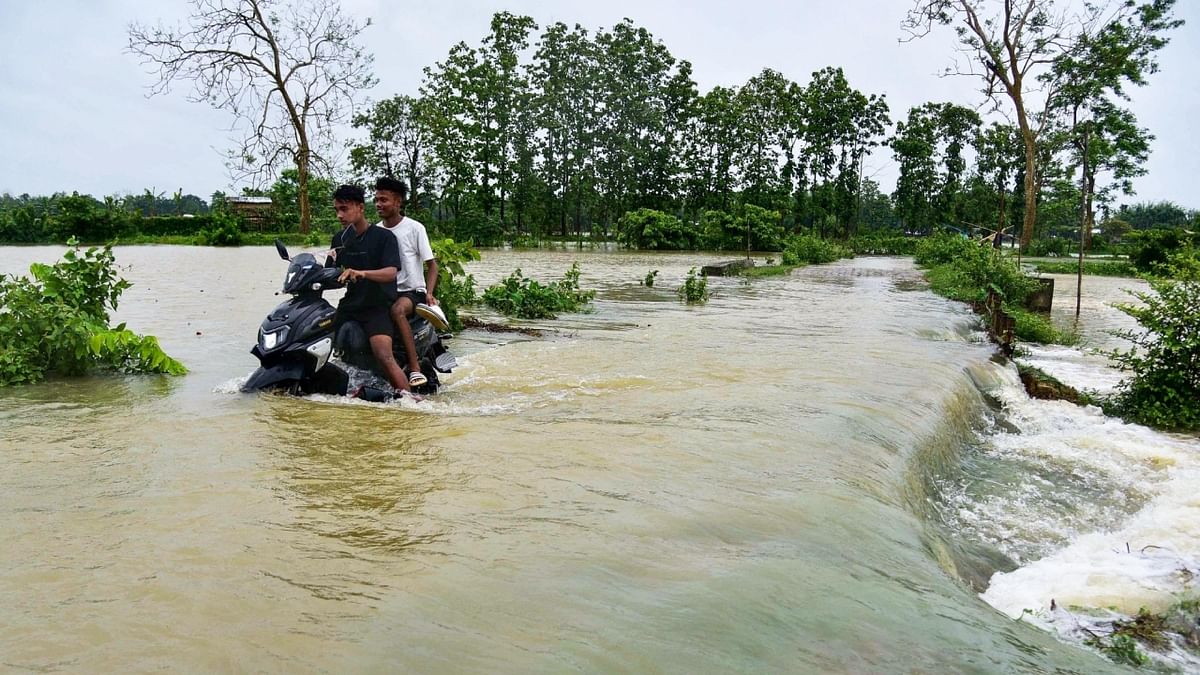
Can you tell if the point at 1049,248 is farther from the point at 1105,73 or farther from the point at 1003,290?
the point at 1003,290

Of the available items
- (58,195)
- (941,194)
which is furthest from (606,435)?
(941,194)

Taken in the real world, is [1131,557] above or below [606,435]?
below

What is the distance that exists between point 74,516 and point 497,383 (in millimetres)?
4134

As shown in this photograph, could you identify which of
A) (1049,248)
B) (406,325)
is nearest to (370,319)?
(406,325)

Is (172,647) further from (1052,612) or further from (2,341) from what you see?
(2,341)

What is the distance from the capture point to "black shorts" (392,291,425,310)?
20.7 ft

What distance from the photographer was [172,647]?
236 cm

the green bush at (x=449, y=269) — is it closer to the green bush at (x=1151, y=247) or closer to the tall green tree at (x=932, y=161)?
the green bush at (x=1151, y=247)

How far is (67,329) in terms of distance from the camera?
669 cm

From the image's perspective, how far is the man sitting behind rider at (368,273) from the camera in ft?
19.3

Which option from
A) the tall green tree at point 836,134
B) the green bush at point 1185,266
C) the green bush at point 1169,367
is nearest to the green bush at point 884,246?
the tall green tree at point 836,134

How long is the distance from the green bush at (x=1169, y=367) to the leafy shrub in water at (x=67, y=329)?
930 centimetres

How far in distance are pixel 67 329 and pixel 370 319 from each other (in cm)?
283

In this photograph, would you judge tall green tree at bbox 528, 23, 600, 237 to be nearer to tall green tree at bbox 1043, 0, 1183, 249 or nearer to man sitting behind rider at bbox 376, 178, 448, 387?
tall green tree at bbox 1043, 0, 1183, 249
